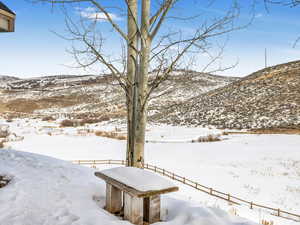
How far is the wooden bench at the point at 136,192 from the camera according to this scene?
357 cm

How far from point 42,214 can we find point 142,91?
8.75 feet

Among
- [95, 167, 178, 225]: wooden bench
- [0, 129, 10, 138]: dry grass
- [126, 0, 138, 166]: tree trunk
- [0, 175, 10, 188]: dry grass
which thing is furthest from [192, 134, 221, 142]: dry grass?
[95, 167, 178, 225]: wooden bench

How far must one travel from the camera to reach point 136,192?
343 centimetres

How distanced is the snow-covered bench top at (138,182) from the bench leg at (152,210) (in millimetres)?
214

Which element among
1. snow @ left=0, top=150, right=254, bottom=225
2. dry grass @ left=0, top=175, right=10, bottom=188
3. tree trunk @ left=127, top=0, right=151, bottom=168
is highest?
tree trunk @ left=127, top=0, right=151, bottom=168

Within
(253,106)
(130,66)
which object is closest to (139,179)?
(130,66)

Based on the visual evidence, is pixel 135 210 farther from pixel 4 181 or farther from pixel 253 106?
pixel 253 106

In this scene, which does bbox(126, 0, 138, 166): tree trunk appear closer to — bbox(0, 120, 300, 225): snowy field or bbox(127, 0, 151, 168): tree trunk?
bbox(127, 0, 151, 168): tree trunk

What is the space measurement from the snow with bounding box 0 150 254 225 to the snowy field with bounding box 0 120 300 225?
0.11 ft

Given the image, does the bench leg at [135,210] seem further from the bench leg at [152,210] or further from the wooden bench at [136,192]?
the bench leg at [152,210]

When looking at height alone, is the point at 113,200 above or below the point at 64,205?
above

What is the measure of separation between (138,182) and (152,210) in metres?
0.50

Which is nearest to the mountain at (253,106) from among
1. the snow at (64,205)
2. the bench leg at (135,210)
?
the snow at (64,205)

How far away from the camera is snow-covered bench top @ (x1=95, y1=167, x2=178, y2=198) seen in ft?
11.5
